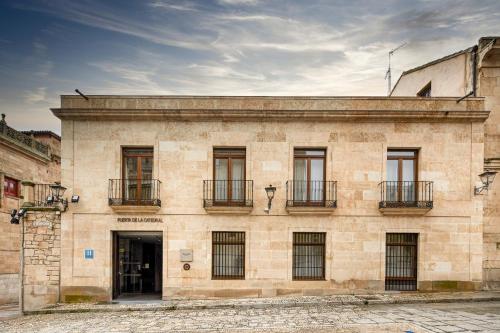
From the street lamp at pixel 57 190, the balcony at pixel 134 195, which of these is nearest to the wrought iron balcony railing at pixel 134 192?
the balcony at pixel 134 195

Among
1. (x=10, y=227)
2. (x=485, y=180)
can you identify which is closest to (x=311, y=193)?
(x=485, y=180)

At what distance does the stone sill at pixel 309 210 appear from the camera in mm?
12430

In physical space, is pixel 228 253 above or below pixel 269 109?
below

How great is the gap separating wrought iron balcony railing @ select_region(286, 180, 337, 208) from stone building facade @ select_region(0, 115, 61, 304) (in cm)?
1454

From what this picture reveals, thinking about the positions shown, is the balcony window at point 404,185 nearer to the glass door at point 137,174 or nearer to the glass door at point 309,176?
the glass door at point 309,176

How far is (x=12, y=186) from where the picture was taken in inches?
792

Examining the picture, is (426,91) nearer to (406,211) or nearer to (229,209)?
(406,211)

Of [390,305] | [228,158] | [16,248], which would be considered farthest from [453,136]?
[16,248]

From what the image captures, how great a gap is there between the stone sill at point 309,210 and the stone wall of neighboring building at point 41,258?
8.66 m

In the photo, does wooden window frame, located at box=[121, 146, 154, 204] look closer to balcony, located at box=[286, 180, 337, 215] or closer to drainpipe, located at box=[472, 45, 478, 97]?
balcony, located at box=[286, 180, 337, 215]

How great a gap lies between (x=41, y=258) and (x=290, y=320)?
364 inches

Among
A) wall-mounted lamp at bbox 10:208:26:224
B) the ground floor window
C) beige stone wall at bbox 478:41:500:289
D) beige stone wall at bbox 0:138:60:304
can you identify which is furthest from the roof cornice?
beige stone wall at bbox 0:138:60:304

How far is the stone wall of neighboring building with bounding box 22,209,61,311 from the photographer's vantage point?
1230 cm

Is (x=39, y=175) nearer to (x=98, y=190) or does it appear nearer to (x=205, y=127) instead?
(x=98, y=190)
